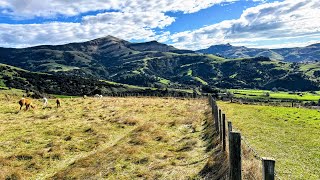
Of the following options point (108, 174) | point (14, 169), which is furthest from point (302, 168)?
point (14, 169)

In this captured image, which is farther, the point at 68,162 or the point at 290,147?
the point at 290,147

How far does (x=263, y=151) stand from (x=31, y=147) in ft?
47.9

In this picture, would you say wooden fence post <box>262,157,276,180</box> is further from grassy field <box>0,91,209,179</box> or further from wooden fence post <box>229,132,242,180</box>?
grassy field <box>0,91,209,179</box>

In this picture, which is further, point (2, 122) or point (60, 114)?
point (60, 114)

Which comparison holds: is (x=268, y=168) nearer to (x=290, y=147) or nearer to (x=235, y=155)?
(x=235, y=155)

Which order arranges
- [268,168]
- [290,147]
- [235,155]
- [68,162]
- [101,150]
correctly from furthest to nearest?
1. [101,150]
2. [290,147]
3. [68,162]
4. [235,155]
5. [268,168]

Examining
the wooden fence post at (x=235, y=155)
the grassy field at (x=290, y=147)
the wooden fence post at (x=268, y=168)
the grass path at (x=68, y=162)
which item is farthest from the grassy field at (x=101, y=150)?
the wooden fence post at (x=268, y=168)

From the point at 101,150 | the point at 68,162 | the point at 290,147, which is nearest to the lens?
the point at 68,162

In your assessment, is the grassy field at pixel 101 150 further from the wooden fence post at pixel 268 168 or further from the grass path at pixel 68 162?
the wooden fence post at pixel 268 168

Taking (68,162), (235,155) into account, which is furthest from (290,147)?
(68,162)

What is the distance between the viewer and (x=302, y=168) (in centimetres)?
1269

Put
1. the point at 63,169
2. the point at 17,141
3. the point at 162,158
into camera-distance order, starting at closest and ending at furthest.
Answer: the point at 63,169, the point at 162,158, the point at 17,141

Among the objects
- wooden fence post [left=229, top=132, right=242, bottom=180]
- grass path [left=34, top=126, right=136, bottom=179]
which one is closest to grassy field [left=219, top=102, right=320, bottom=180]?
wooden fence post [left=229, top=132, right=242, bottom=180]

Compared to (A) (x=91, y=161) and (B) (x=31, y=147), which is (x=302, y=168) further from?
(B) (x=31, y=147)
